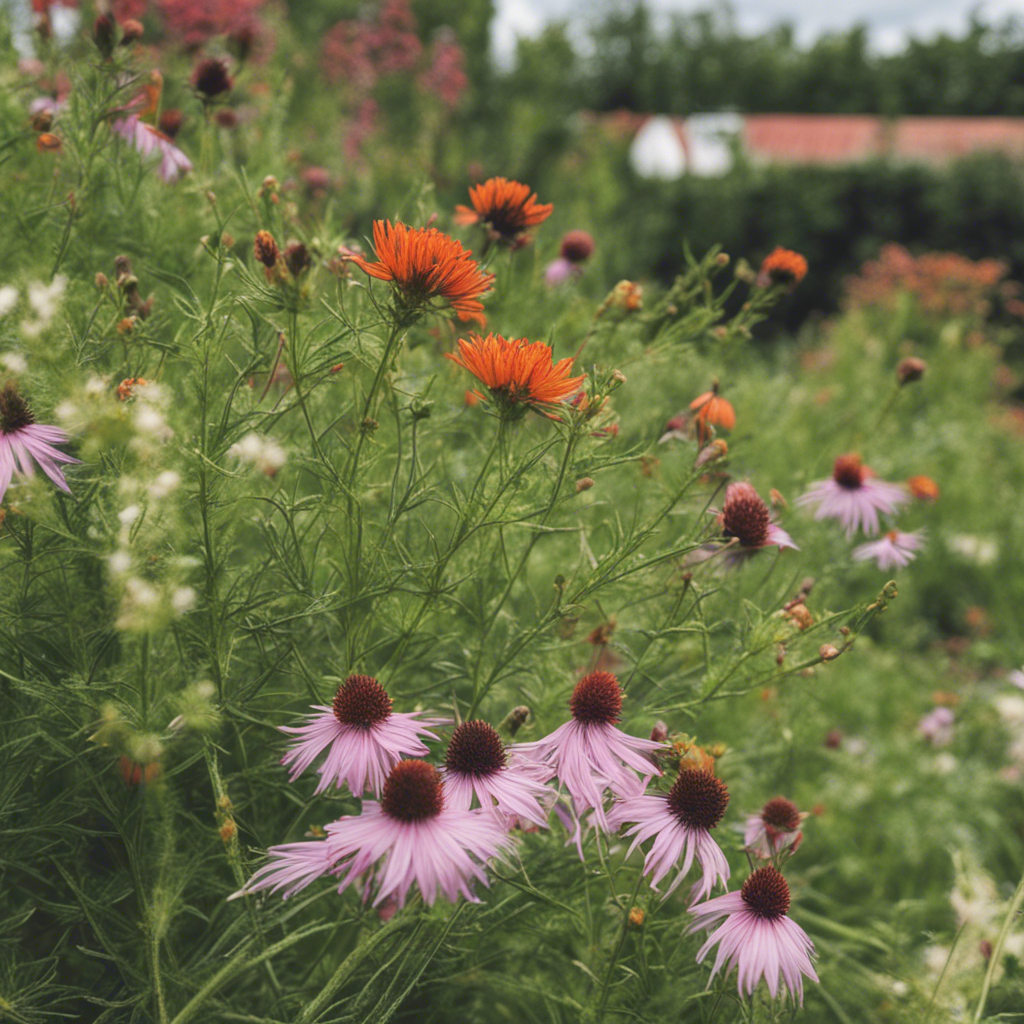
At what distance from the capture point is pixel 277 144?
1662 millimetres

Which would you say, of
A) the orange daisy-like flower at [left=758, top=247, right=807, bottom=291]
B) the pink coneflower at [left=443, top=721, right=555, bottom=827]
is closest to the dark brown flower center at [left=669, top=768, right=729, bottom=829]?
the pink coneflower at [left=443, top=721, right=555, bottom=827]

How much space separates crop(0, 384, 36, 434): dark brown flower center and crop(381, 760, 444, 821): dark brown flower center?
1.53ft

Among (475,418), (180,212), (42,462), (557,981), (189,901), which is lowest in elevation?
(557,981)

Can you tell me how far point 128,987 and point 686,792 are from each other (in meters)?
0.57

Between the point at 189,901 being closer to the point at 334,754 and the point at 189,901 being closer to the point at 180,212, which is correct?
the point at 334,754

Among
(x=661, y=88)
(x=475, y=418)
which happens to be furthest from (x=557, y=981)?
(x=661, y=88)

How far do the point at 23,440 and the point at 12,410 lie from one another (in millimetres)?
30

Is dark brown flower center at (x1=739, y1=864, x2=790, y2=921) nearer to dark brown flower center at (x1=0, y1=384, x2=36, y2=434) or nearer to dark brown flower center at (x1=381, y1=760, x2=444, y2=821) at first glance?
dark brown flower center at (x1=381, y1=760, x2=444, y2=821)

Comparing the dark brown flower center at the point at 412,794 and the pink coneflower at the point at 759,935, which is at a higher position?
the dark brown flower center at the point at 412,794

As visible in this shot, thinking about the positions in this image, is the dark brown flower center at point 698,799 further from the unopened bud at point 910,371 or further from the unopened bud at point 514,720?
the unopened bud at point 910,371

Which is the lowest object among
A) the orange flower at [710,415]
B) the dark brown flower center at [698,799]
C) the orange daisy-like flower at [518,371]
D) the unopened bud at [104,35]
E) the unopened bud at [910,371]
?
the dark brown flower center at [698,799]

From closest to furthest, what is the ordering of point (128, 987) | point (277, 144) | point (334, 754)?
point (334, 754)
point (128, 987)
point (277, 144)

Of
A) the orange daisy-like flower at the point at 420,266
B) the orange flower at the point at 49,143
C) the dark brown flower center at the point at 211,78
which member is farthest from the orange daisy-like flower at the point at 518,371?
the dark brown flower center at the point at 211,78

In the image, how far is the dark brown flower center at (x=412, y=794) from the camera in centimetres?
69
